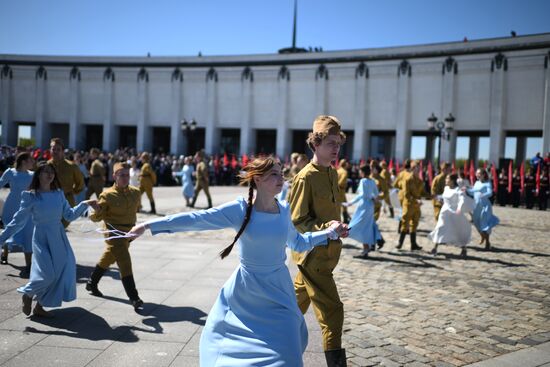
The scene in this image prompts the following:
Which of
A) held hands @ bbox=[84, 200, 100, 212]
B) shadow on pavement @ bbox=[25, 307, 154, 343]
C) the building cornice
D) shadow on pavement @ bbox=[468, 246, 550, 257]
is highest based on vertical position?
the building cornice

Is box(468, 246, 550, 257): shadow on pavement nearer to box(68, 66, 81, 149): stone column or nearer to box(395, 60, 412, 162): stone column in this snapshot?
box(395, 60, 412, 162): stone column

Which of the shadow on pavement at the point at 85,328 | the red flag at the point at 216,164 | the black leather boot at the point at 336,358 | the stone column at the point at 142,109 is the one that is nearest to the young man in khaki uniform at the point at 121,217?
the shadow on pavement at the point at 85,328

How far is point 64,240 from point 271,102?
116ft

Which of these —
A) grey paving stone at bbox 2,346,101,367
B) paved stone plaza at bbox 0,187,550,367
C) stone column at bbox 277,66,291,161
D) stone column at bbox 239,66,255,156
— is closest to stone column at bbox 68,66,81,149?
stone column at bbox 239,66,255,156

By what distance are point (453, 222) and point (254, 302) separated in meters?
7.97

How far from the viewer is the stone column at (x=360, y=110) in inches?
1446

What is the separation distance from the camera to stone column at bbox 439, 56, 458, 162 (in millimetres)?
33312

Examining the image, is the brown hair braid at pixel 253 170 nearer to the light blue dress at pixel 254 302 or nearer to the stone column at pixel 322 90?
the light blue dress at pixel 254 302

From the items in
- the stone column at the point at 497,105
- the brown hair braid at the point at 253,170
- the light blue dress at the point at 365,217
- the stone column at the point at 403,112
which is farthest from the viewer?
the stone column at the point at 403,112

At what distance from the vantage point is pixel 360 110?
121ft

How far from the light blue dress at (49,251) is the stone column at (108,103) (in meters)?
40.4

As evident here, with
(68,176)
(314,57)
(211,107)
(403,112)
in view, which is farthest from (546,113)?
(68,176)

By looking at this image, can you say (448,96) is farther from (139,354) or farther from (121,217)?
(139,354)

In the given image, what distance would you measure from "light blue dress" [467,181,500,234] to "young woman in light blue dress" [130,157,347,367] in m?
9.44
